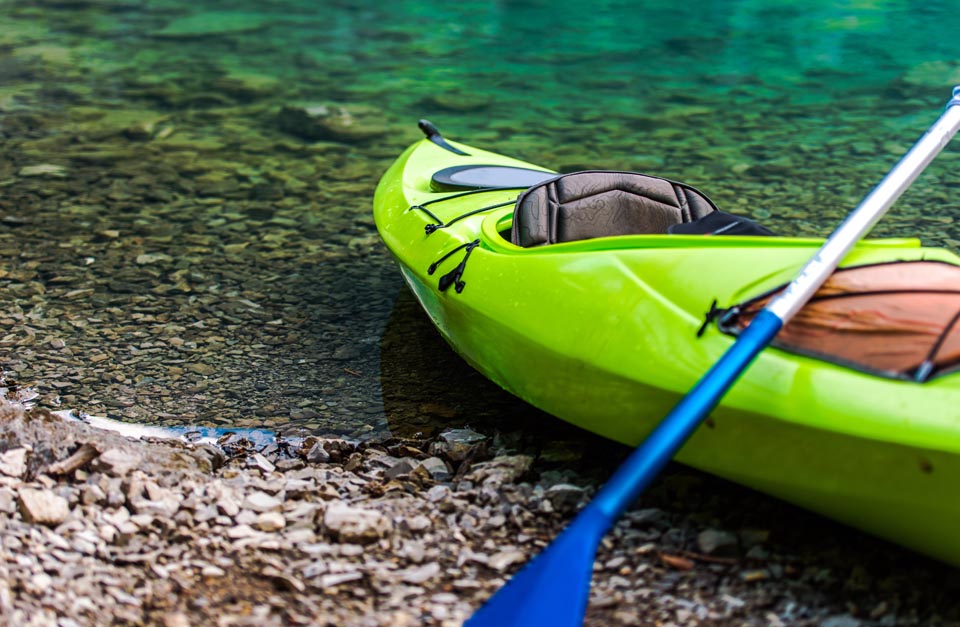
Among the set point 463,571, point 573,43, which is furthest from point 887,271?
point 573,43

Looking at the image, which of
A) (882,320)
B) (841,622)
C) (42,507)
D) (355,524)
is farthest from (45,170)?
(841,622)

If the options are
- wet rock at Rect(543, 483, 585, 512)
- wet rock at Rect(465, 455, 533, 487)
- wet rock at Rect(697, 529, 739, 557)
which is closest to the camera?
wet rock at Rect(697, 529, 739, 557)

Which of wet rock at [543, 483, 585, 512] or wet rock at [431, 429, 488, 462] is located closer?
wet rock at [543, 483, 585, 512]

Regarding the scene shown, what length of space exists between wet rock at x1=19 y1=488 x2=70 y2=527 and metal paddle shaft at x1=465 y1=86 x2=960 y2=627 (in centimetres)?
111

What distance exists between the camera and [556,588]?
2.07 metres

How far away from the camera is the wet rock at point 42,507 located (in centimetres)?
247

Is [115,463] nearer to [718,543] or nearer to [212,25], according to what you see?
[718,543]

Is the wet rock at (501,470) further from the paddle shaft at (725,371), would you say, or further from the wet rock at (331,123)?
the wet rock at (331,123)

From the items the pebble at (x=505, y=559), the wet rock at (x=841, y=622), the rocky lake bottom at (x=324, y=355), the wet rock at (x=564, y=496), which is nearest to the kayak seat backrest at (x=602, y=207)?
the rocky lake bottom at (x=324, y=355)

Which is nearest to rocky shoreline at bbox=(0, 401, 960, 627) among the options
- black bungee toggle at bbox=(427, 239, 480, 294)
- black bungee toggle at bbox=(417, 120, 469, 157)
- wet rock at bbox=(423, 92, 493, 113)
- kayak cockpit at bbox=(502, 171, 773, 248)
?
black bungee toggle at bbox=(427, 239, 480, 294)

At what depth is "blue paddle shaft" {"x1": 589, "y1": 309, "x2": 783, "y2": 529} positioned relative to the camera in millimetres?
2115

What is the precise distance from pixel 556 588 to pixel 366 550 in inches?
Answer: 24.6

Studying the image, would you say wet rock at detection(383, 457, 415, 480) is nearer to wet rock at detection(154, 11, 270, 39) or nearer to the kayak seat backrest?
the kayak seat backrest

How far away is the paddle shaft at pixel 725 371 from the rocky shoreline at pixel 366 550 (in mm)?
352
